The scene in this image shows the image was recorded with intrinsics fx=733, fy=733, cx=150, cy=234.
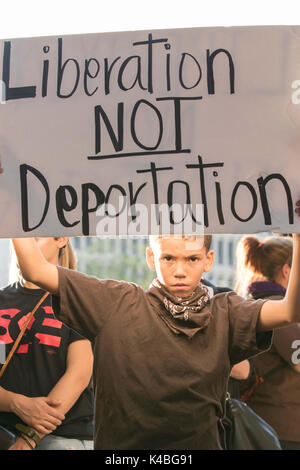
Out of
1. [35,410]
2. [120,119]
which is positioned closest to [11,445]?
[35,410]

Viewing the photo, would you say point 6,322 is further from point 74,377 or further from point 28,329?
point 74,377

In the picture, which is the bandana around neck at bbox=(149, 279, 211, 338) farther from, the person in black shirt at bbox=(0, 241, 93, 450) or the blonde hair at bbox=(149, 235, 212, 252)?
the person in black shirt at bbox=(0, 241, 93, 450)

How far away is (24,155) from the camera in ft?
6.50

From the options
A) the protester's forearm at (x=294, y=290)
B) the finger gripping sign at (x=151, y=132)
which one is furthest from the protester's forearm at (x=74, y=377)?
the protester's forearm at (x=294, y=290)

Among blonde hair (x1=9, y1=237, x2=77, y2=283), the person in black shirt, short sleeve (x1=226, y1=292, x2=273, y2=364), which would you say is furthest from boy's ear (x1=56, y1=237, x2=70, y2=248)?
short sleeve (x1=226, y1=292, x2=273, y2=364)

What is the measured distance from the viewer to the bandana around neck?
195 cm

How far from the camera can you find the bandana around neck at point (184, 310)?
6.41 ft

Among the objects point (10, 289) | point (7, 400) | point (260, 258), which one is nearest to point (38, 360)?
point (7, 400)

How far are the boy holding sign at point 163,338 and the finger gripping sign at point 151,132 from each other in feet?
0.39

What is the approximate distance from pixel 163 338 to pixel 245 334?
22 cm

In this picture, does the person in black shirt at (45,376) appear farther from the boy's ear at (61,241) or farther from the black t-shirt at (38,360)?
the boy's ear at (61,241)
